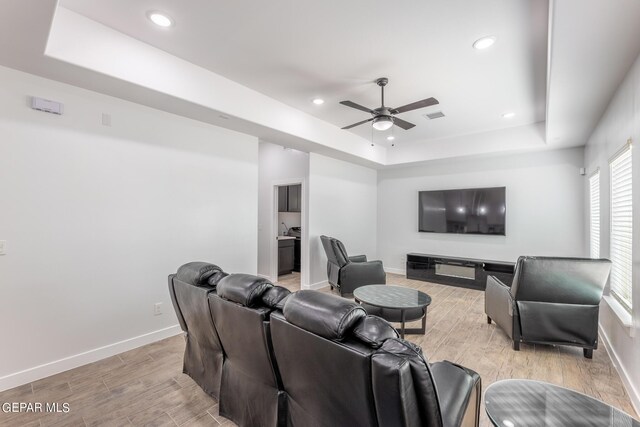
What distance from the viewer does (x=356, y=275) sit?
4637mm

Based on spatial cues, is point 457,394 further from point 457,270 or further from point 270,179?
point 270,179

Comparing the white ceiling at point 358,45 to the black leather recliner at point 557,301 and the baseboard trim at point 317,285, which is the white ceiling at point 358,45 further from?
the baseboard trim at point 317,285

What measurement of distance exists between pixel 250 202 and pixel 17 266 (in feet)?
8.01

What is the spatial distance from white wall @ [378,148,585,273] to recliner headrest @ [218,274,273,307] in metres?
5.41

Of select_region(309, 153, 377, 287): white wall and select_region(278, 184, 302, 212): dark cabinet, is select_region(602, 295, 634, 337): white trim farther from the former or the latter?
select_region(278, 184, 302, 212): dark cabinet

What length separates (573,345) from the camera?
281 centimetres

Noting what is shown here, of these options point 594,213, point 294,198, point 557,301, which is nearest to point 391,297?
point 557,301

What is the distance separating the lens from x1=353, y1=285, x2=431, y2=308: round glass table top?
305 cm

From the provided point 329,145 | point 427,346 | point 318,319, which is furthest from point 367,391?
point 329,145

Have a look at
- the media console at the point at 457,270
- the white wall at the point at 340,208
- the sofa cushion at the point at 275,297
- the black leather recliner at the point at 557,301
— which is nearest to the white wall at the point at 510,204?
the media console at the point at 457,270

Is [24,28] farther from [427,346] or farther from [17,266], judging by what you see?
[427,346]

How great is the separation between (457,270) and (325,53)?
473 centimetres
